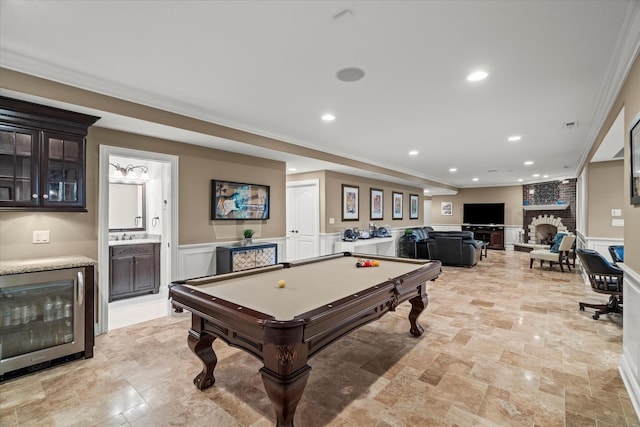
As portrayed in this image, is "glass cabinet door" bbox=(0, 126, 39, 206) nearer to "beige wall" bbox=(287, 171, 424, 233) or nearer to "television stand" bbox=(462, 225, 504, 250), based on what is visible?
"beige wall" bbox=(287, 171, 424, 233)

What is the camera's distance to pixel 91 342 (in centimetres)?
285

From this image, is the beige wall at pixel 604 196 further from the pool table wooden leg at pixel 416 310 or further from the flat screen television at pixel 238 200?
the flat screen television at pixel 238 200

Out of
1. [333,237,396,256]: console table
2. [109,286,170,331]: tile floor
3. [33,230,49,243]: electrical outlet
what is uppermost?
[33,230,49,243]: electrical outlet

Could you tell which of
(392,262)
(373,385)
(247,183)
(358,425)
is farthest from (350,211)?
(358,425)

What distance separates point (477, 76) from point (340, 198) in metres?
4.61

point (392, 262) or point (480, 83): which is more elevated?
point (480, 83)

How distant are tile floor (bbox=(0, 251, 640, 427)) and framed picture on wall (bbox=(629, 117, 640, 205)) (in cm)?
151

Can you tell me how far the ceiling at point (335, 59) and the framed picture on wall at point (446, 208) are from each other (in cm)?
873

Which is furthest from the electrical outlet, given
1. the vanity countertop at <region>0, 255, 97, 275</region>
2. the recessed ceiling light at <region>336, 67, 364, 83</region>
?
the recessed ceiling light at <region>336, 67, 364, 83</region>

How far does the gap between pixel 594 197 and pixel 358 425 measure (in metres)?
6.22

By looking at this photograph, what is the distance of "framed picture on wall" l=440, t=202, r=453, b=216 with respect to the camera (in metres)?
12.9

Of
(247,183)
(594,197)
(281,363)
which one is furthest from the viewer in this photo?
(594,197)

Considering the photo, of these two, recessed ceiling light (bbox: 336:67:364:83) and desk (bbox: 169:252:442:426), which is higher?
recessed ceiling light (bbox: 336:67:364:83)

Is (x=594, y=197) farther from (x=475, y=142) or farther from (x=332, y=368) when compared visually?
(x=332, y=368)
